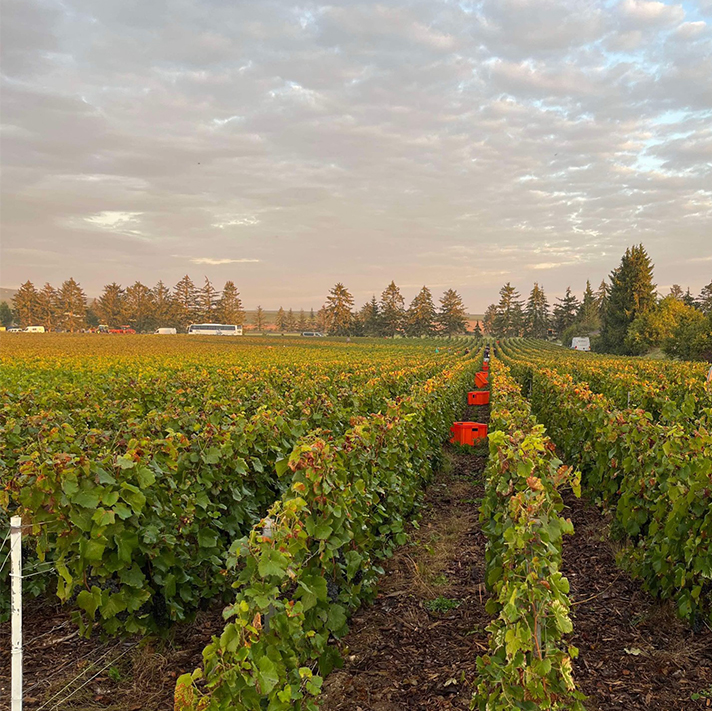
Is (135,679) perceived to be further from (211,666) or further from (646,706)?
(646,706)

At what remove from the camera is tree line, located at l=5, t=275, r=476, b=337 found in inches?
4911

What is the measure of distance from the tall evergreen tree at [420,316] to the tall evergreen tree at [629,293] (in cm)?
6101

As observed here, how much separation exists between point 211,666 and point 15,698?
34.2 inches

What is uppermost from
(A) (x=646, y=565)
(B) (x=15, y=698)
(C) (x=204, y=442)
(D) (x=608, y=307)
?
(D) (x=608, y=307)

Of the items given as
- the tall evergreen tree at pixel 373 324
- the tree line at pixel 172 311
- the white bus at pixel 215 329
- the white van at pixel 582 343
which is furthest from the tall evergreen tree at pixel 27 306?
the white van at pixel 582 343

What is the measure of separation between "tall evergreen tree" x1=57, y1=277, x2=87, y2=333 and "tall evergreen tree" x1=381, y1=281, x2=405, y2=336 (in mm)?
73317

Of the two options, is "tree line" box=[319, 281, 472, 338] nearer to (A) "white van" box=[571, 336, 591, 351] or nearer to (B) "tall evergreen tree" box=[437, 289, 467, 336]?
(B) "tall evergreen tree" box=[437, 289, 467, 336]

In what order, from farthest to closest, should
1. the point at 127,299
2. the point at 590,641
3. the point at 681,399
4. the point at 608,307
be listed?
the point at 127,299 → the point at 608,307 → the point at 681,399 → the point at 590,641

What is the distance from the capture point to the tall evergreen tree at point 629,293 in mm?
63278

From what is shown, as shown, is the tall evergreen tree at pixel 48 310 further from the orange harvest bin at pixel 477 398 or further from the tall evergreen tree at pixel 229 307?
the orange harvest bin at pixel 477 398

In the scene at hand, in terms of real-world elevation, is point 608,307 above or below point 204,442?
above

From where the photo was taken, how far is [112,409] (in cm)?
789

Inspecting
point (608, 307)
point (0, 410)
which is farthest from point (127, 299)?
point (0, 410)

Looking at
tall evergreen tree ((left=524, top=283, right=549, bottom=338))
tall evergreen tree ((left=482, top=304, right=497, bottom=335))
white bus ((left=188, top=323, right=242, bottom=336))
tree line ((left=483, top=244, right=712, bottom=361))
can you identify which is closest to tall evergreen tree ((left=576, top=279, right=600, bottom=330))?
tree line ((left=483, top=244, right=712, bottom=361))
